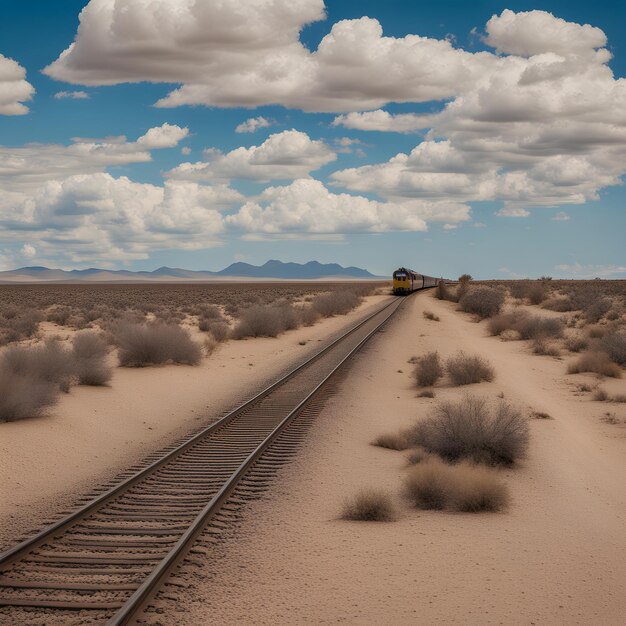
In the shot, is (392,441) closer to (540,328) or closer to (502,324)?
(540,328)

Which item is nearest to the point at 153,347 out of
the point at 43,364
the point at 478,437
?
the point at 43,364

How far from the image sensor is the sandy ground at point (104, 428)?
11281 millimetres

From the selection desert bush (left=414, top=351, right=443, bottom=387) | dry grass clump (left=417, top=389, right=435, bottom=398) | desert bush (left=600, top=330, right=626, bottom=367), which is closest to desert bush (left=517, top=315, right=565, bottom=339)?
desert bush (left=600, top=330, right=626, bottom=367)

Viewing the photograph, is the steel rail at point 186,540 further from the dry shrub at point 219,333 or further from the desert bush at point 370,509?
the dry shrub at point 219,333

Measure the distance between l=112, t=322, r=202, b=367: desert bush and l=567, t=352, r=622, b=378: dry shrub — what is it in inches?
483

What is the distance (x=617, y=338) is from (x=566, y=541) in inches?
742

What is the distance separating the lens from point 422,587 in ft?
25.0

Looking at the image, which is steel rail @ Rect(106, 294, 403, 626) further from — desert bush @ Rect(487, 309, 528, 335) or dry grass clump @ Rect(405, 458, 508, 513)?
desert bush @ Rect(487, 309, 528, 335)

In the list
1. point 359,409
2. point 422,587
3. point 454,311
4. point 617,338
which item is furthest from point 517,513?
point 454,311

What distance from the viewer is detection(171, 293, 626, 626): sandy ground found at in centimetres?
708

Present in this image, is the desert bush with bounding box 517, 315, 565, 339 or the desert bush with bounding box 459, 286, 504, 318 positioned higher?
the desert bush with bounding box 459, 286, 504, 318

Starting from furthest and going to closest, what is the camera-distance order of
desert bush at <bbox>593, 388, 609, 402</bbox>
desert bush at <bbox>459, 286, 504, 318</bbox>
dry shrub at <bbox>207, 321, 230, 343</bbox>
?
desert bush at <bbox>459, 286, 504, 318</bbox>, dry shrub at <bbox>207, 321, 230, 343</bbox>, desert bush at <bbox>593, 388, 609, 402</bbox>

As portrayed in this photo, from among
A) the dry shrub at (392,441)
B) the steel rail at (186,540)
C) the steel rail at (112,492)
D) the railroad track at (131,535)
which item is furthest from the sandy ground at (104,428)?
the dry shrub at (392,441)

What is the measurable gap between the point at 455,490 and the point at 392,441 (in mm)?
3815
